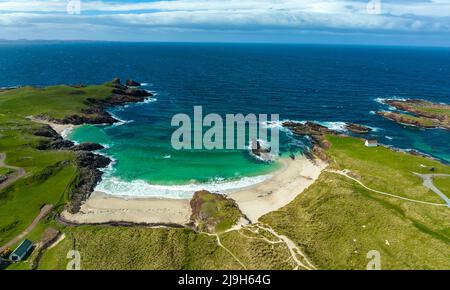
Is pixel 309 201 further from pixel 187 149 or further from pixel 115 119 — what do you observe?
pixel 115 119

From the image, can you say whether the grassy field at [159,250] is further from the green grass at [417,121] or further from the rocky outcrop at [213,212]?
the green grass at [417,121]

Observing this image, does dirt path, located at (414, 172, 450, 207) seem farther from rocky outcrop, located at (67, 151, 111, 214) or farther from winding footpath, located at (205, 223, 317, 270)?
rocky outcrop, located at (67, 151, 111, 214)

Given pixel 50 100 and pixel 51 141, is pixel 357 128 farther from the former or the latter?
pixel 50 100

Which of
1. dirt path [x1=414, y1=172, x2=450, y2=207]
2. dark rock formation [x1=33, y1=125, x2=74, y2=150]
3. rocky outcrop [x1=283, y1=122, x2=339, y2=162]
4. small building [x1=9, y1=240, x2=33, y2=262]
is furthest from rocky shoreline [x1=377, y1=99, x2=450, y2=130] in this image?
small building [x1=9, y1=240, x2=33, y2=262]

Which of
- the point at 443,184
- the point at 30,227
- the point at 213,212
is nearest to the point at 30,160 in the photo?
the point at 30,227

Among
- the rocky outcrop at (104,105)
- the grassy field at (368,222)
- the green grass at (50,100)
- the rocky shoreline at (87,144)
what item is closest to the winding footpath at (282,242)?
the grassy field at (368,222)
